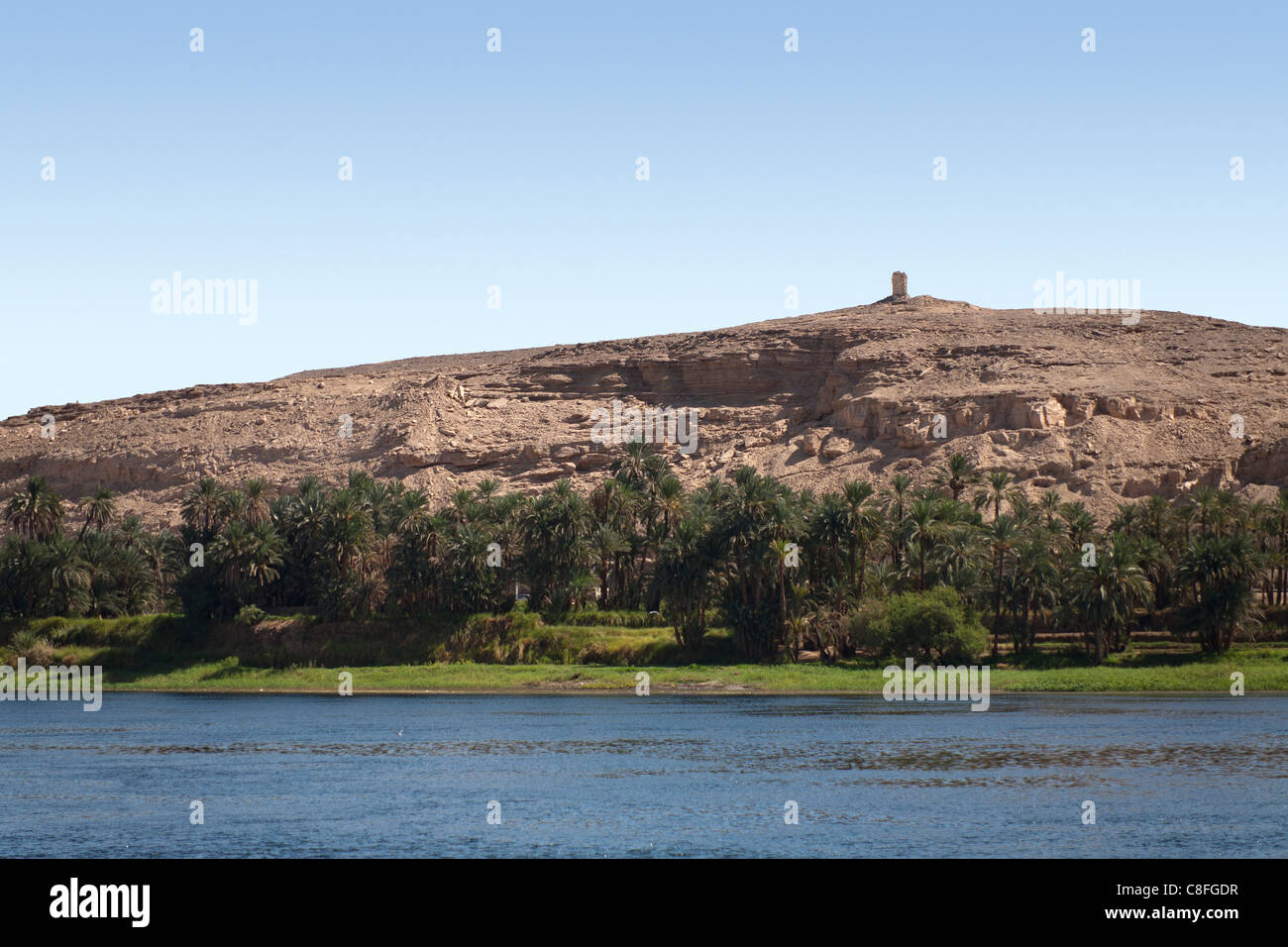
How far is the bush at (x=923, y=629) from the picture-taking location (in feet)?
212

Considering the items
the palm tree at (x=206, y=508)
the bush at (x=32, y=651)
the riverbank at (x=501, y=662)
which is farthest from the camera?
the palm tree at (x=206, y=508)

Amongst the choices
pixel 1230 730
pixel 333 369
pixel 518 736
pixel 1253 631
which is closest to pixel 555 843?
pixel 518 736

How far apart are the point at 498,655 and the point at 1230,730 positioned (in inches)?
1437

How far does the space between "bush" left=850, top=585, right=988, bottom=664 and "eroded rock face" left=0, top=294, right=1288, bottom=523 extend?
116 ft

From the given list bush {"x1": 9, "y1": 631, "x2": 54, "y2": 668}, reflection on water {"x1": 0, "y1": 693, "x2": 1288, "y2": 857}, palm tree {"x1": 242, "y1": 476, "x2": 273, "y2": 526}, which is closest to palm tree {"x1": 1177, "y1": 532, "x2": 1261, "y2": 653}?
reflection on water {"x1": 0, "y1": 693, "x2": 1288, "y2": 857}

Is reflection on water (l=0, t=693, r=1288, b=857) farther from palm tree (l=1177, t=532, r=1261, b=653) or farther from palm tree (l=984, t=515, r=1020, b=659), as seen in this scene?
palm tree (l=984, t=515, r=1020, b=659)

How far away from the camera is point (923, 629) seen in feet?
212

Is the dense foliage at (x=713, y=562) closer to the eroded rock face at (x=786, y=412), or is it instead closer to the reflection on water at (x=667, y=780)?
the reflection on water at (x=667, y=780)

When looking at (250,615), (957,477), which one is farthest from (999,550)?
(250,615)

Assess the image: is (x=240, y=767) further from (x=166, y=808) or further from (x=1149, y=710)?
(x=1149, y=710)

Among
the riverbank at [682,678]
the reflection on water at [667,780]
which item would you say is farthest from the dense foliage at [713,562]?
the reflection on water at [667,780]

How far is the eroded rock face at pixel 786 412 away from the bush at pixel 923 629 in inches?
1394
